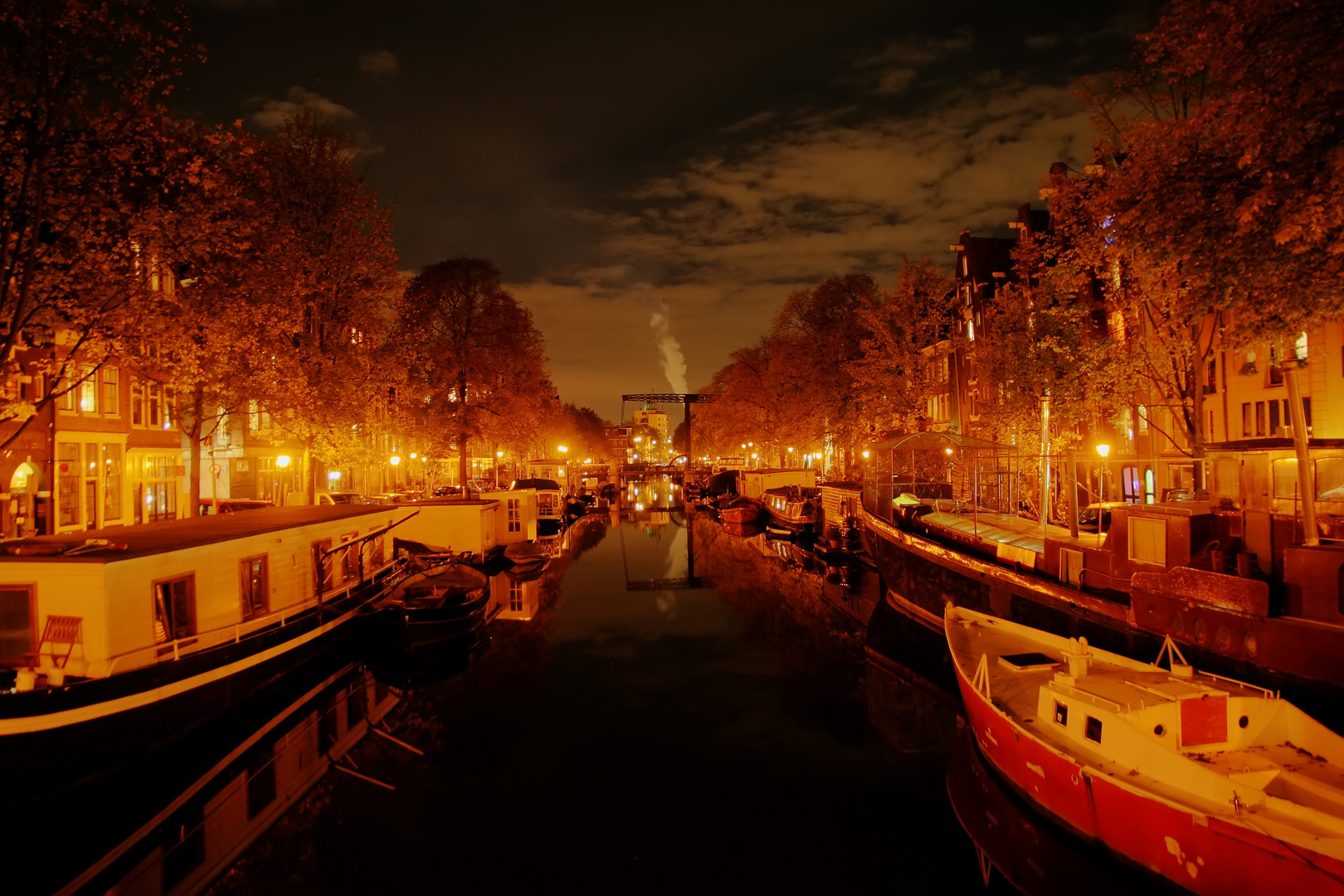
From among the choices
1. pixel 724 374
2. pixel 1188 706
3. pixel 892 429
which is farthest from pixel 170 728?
pixel 724 374

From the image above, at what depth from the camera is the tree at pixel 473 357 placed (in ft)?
146

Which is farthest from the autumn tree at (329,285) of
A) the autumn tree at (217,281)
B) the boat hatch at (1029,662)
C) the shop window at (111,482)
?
the boat hatch at (1029,662)

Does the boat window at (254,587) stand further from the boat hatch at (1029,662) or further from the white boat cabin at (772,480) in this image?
the white boat cabin at (772,480)

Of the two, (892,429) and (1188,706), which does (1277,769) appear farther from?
(892,429)

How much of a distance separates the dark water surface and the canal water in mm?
46

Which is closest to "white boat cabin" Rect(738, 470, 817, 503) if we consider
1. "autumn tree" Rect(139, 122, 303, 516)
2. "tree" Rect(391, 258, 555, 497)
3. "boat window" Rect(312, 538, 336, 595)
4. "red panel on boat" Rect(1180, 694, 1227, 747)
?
"tree" Rect(391, 258, 555, 497)

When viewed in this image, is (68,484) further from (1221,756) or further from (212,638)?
(1221,756)

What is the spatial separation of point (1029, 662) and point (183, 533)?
17855mm

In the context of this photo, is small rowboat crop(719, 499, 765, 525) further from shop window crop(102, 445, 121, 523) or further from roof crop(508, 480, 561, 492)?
shop window crop(102, 445, 121, 523)

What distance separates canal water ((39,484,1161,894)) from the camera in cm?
1023

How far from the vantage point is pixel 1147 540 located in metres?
14.9

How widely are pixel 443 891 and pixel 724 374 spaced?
72896 mm

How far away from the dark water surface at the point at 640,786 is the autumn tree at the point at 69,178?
12518mm

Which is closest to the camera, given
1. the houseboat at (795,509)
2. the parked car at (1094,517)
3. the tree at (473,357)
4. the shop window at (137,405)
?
the parked car at (1094,517)
